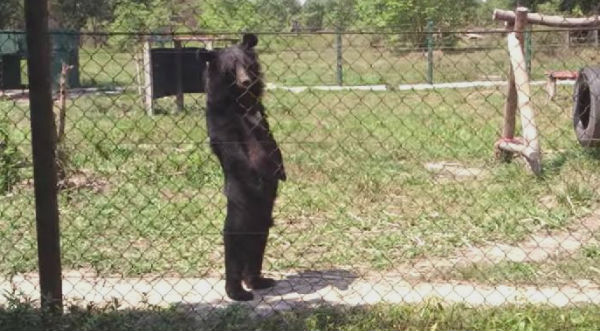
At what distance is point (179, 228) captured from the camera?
6.58 m

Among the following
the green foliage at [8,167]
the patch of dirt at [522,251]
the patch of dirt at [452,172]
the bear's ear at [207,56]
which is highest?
the bear's ear at [207,56]

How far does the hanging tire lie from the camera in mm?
8812

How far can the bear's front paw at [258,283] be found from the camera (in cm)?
510

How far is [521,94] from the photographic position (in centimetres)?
923

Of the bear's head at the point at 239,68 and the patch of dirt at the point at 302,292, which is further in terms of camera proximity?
the bear's head at the point at 239,68

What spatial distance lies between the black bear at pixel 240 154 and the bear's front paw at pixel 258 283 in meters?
0.08

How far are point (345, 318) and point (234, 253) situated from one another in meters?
0.94

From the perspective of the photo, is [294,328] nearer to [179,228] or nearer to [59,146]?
[179,228]

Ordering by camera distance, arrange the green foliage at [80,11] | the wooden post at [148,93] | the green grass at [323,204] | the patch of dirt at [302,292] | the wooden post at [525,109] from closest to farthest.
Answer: the patch of dirt at [302,292] → the green grass at [323,204] → the wooden post at [525,109] → the wooden post at [148,93] → the green foliage at [80,11]

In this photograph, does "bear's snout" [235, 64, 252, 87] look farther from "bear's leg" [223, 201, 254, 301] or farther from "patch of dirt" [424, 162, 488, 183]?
"patch of dirt" [424, 162, 488, 183]

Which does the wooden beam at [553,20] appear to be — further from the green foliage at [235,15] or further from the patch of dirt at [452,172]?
the green foliage at [235,15]

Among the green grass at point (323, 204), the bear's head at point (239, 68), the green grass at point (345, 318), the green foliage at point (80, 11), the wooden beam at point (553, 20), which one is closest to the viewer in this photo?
the green grass at point (345, 318)

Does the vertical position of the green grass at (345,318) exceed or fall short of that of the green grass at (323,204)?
it exceeds it

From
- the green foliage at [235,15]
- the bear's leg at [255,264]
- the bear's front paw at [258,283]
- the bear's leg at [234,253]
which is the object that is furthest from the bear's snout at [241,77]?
the green foliage at [235,15]
